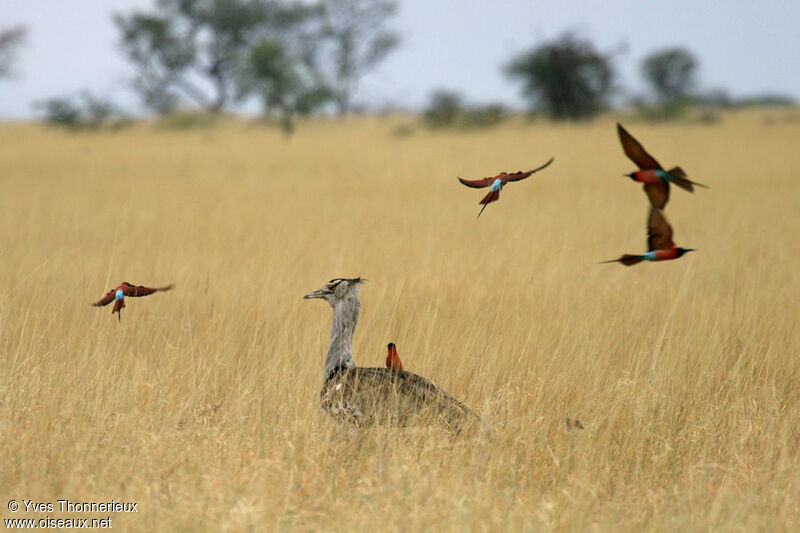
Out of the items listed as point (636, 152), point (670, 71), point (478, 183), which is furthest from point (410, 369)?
point (670, 71)

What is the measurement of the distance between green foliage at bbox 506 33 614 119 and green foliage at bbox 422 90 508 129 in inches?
154

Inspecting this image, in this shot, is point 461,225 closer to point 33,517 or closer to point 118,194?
point 118,194

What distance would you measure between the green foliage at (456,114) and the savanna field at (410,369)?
2003cm

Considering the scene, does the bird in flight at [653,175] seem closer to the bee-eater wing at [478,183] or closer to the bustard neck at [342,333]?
the bee-eater wing at [478,183]

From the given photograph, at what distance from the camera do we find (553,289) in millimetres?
7031

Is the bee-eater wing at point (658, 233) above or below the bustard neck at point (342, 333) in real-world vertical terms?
above

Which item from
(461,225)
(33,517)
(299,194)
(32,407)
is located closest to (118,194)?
(299,194)

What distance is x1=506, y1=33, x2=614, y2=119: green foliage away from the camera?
38781mm

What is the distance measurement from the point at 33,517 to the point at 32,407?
973 millimetres

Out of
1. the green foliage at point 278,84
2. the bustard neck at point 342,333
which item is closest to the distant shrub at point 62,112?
the green foliage at point 278,84

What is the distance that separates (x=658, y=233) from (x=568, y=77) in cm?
3746

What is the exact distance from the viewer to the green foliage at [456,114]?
104ft

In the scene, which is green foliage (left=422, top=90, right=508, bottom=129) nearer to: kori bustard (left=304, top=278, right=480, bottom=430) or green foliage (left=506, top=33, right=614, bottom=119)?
green foliage (left=506, top=33, right=614, bottom=119)

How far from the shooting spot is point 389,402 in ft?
13.0
